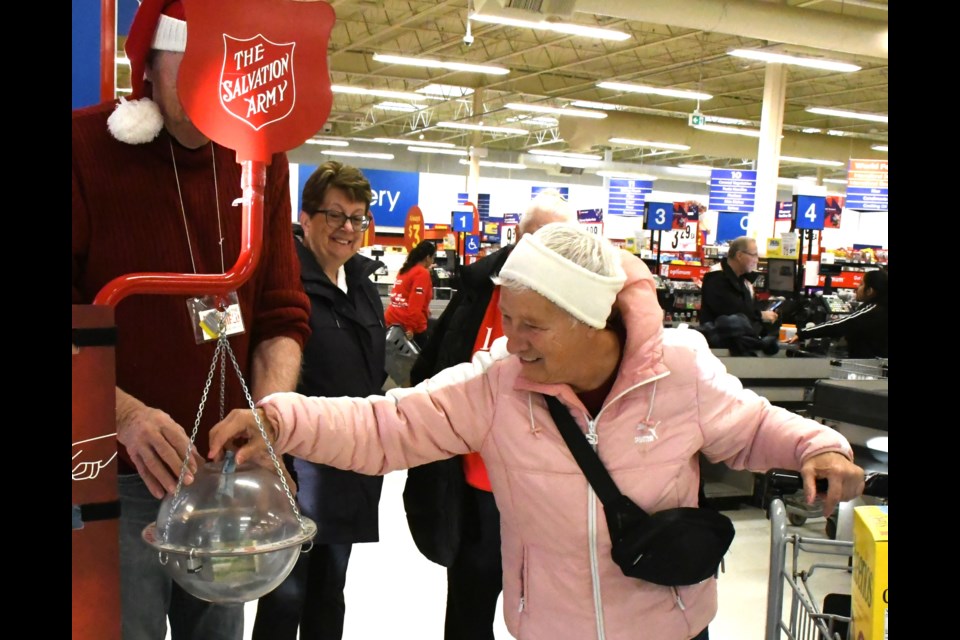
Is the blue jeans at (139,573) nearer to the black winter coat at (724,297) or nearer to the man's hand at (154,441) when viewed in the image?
the man's hand at (154,441)

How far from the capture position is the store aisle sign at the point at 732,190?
16766 millimetres

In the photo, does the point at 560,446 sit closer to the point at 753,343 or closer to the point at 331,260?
the point at 331,260

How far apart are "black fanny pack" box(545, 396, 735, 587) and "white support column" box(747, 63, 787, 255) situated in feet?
41.9

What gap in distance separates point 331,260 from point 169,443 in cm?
174

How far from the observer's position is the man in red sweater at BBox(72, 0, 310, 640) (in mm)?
1459

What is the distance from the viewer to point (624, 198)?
21438mm

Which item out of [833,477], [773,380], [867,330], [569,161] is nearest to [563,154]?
[569,161]

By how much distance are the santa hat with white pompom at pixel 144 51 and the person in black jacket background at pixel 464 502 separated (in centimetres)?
150

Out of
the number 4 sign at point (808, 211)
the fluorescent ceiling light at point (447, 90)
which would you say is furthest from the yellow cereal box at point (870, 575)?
the fluorescent ceiling light at point (447, 90)

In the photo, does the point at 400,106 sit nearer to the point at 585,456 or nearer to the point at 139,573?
the point at 585,456

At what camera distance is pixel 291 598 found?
2.72 m

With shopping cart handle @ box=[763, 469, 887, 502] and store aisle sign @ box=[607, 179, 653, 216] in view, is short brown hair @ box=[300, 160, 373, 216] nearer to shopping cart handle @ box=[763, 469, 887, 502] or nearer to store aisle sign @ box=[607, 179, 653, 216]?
shopping cart handle @ box=[763, 469, 887, 502]

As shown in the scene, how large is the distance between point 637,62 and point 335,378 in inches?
683
